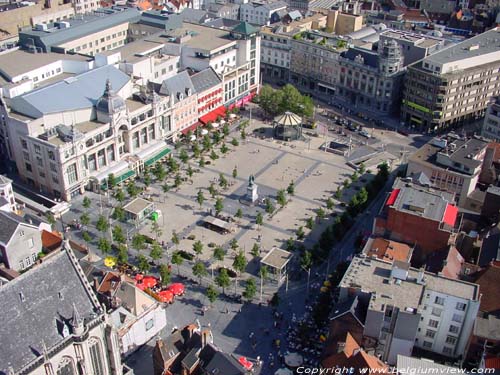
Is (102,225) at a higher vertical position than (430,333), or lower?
lower

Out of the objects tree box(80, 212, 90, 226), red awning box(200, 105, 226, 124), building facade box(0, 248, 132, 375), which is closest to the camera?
building facade box(0, 248, 132, 375)

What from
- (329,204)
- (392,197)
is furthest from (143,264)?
(392,197)

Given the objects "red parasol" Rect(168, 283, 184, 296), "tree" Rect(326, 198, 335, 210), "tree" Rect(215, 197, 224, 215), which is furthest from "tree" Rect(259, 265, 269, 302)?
"tree" Rect(326, 198, 335, 210)

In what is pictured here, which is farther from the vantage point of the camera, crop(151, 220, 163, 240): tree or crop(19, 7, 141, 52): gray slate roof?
crop(19, 7, 141, 52): gray slate roof

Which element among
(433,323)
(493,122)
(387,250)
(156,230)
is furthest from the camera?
(493,122)

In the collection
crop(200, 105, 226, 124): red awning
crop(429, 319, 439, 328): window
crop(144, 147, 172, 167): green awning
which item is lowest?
crop(144, 147, 172, 167): green awning

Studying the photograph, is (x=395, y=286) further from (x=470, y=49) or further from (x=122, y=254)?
(x=470, y=49)

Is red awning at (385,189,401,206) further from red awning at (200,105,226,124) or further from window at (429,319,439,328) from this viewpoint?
red awning at (200,105,226,124)
